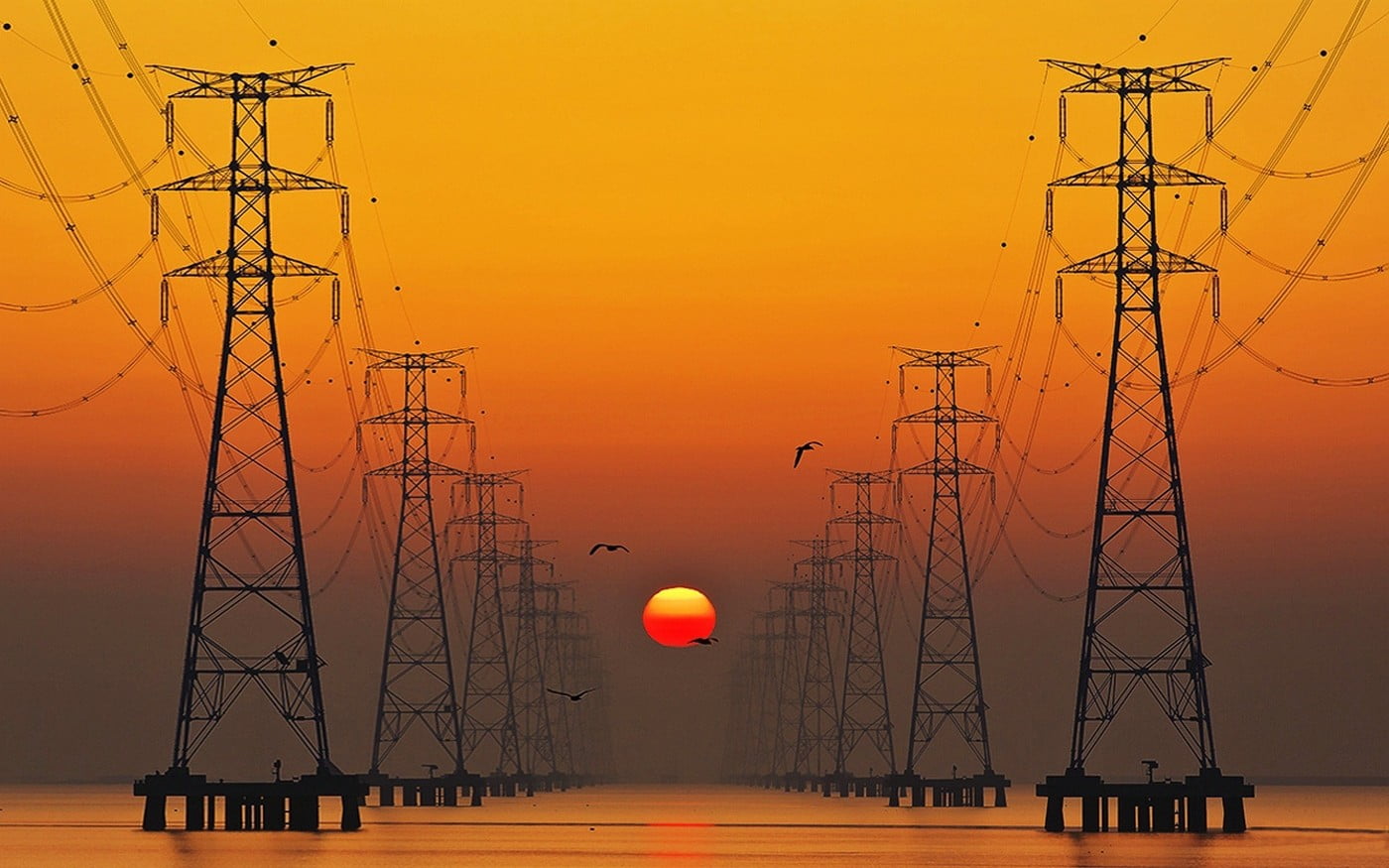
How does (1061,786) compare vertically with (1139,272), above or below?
below

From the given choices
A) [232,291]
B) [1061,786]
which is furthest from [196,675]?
[1061,786]

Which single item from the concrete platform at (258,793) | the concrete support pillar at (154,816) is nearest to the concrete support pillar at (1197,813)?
the concrete platform at (258,793)

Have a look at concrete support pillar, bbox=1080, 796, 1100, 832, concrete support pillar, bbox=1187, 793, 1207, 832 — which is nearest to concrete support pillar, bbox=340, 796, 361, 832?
concrete support pillar, bbox=1080, 796, 1100, 832

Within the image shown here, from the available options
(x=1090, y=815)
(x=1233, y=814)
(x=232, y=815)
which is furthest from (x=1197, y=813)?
(x=232, y=815)

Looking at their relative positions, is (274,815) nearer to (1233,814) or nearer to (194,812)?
(194,812)

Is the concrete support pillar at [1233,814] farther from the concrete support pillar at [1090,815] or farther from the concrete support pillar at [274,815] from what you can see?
the concrete support pillar at [274,815]

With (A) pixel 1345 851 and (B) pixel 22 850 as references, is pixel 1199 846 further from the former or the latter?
(B) pixel 22 850

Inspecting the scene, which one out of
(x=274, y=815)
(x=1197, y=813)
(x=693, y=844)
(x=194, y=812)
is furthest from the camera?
(x=693, y=844)

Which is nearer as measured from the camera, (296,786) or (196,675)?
(196,675)

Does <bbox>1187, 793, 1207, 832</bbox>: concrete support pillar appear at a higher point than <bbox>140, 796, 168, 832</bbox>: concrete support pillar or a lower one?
higher

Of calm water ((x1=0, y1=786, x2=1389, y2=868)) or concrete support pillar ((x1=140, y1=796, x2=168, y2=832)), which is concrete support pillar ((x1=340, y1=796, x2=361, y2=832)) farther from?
concrete support pillar ((x1=140, y1=796, x2=168, y2=832))

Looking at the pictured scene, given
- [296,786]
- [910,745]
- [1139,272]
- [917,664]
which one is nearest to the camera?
[1139,272]
